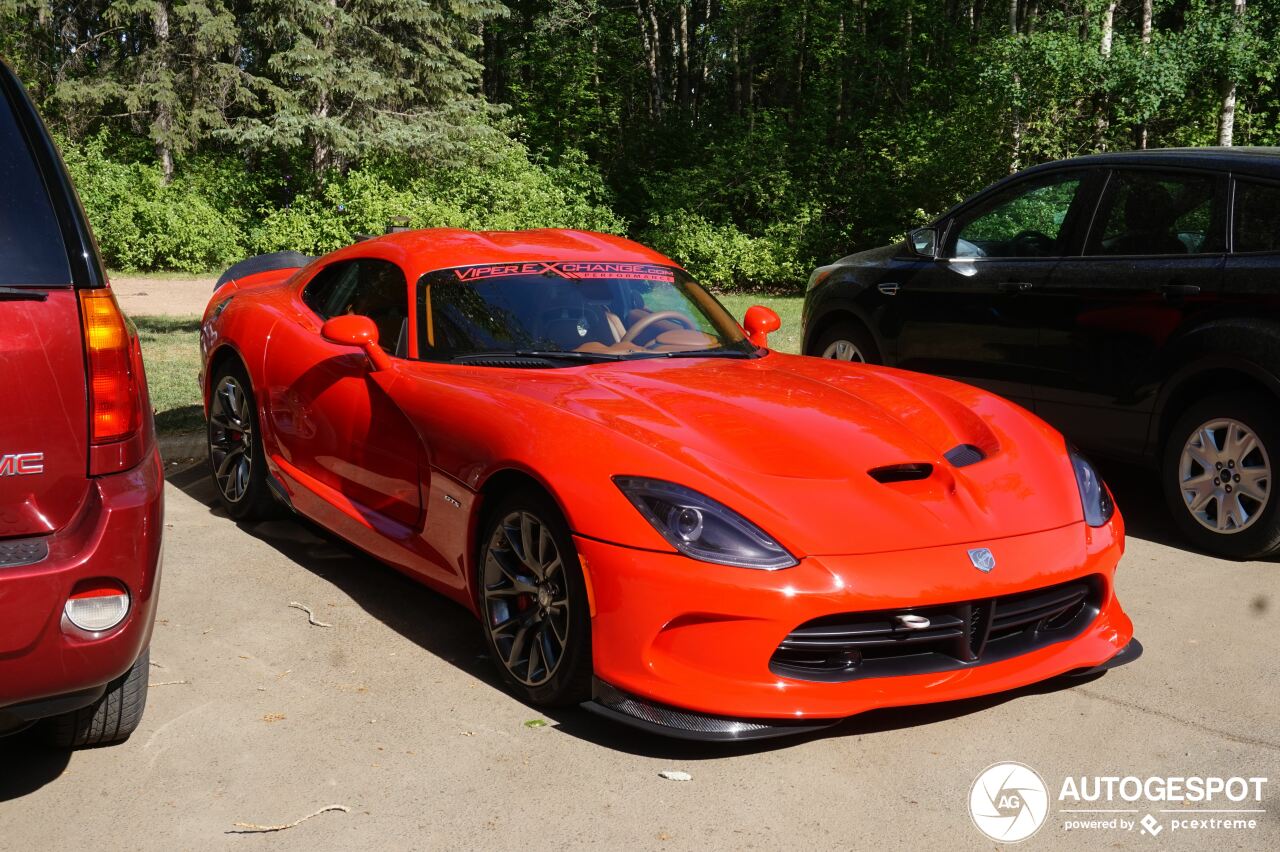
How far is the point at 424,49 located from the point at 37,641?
26651mm

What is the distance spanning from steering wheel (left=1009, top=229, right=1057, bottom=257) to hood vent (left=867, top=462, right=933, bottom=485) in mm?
3099

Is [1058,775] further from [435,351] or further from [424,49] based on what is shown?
[424,49]

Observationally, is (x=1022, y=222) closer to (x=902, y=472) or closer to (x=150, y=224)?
(x=902, y=472)

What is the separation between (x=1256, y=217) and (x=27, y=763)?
5.23 metres

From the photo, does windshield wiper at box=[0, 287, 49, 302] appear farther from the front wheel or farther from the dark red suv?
the front wheel

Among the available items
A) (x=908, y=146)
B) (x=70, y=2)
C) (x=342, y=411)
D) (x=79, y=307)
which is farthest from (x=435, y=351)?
(x=70, y=2)

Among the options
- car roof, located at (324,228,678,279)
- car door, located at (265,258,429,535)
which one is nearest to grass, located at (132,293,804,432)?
car door, located at (265,258,429,535)

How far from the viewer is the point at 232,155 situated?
28.9 m

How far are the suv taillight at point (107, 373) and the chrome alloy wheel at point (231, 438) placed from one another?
2762 mm

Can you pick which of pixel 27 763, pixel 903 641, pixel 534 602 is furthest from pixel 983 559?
pixel 27 763

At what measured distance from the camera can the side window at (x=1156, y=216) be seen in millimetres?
5785

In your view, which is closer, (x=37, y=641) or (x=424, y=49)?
(x=37, y=641)

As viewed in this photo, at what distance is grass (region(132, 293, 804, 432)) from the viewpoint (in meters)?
8.40

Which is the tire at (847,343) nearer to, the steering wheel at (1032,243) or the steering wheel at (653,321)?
the steering wheel at (1032,243)
